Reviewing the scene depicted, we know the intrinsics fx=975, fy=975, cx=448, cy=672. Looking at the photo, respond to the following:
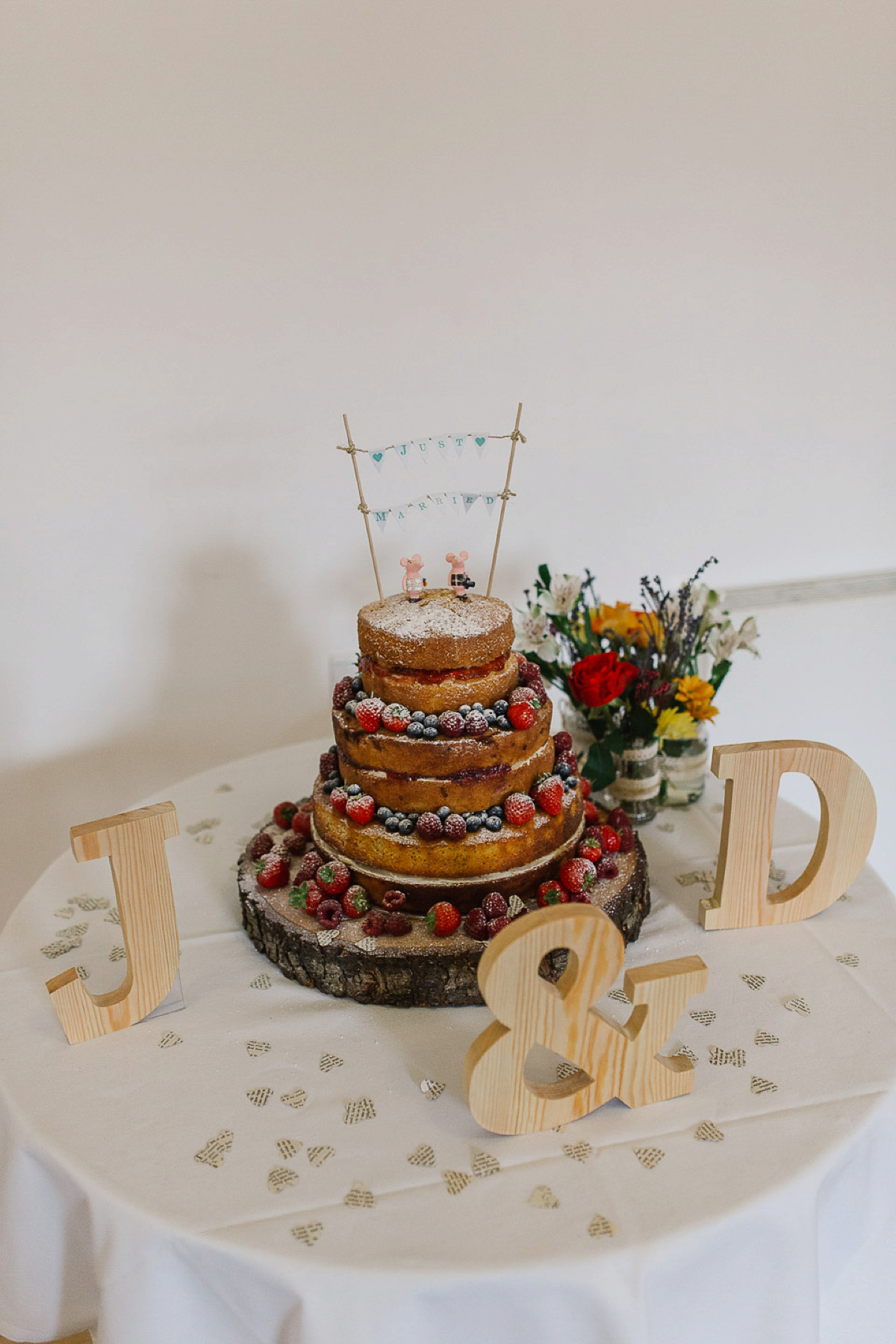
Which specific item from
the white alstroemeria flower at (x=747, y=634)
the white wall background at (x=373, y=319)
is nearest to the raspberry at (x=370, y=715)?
the white alstroemeria flower at (x=747, y=634)

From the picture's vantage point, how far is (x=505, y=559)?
2520 millimetres

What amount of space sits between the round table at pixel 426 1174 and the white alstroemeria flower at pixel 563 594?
0.69 meters

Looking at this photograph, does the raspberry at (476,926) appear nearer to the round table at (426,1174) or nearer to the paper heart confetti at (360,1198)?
the round table at (426,1174)

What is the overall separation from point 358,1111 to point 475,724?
54cm

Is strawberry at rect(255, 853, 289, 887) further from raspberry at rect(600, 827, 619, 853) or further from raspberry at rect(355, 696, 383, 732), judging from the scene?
raspberry at rect(600, 827, 619, 853)

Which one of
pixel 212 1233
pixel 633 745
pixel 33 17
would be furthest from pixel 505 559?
pixel 212 1233

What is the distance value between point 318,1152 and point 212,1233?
0.48 feet

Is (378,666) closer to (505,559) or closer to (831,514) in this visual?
(505,559)

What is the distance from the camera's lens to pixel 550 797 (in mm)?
1483

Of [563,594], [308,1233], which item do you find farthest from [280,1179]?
[563,594]

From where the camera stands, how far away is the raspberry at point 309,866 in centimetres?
152

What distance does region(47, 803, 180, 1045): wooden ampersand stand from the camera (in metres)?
1.30

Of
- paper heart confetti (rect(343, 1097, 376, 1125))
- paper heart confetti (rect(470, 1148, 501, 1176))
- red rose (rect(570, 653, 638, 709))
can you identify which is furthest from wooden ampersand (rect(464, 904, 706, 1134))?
red rose (rect(570, 653, 638, 709))

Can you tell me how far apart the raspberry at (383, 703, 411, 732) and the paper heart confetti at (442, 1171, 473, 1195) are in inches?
23.5
